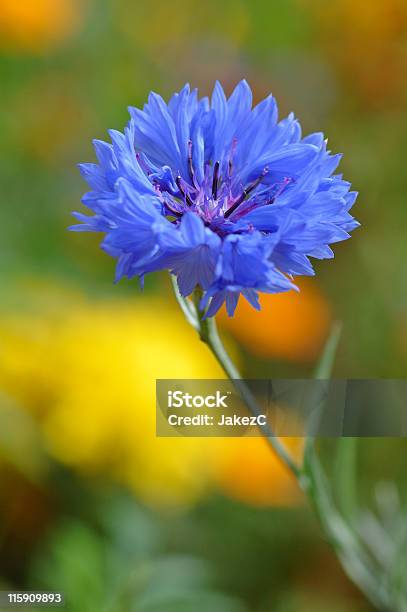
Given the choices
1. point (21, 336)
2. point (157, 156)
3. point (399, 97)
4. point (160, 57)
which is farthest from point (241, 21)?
point (157, 156)

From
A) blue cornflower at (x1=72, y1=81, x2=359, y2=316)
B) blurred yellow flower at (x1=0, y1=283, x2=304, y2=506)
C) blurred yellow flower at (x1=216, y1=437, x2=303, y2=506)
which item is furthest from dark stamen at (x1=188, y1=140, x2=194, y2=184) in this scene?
blurred yellow flower at (x1=216, y1=437, x2=303, y2=506)

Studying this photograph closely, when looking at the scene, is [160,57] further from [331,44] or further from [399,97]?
[399,97]

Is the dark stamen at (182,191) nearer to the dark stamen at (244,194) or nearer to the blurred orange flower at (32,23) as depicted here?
the dark stamen at (244,194)

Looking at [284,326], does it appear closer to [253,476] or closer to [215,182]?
[253,476]

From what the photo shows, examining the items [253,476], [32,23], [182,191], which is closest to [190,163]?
[182,191]

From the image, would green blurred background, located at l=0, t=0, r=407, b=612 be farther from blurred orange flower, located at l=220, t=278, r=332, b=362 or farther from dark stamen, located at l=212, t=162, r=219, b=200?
dark stamen, located at l=212, t=162, r=219, b=200

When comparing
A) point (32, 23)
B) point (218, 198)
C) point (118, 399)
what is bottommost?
point (118, 399)
